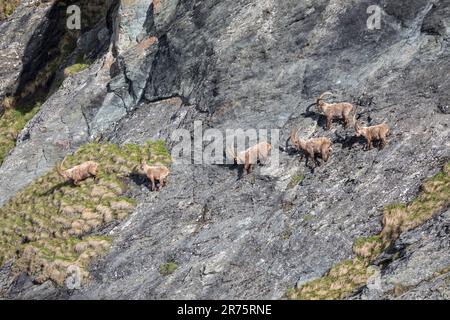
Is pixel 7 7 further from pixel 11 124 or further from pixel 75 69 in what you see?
pixel 75 69

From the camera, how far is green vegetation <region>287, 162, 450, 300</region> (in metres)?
24.1

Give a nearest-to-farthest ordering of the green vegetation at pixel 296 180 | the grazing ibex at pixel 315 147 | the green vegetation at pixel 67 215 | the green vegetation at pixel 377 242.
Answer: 1. the green vegetation at pixel 377 242
2. the green vegetation at pixel 296 180
3. the grazing ibex at pixel 315 147
4. the green vegetation at pixel 67 215

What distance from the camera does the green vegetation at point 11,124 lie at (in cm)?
4272

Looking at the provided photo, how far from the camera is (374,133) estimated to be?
28.9m

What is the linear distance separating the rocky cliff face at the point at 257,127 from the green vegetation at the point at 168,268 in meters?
0.19

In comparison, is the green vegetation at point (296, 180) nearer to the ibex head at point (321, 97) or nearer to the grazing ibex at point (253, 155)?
the grazing ibex at point (253, 155)

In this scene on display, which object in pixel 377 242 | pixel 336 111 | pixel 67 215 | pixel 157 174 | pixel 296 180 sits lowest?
pixel 377 242

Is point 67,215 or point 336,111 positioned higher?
point 67,215

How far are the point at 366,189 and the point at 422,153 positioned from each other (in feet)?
7.86

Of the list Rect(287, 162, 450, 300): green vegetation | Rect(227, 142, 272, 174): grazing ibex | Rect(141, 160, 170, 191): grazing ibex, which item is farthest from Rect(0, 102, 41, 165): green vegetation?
Rect(287, 162, 450, 300): green vegetation

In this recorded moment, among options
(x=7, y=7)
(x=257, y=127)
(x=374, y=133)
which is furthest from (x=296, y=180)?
(x=7, y=7)

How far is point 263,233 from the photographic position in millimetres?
27734

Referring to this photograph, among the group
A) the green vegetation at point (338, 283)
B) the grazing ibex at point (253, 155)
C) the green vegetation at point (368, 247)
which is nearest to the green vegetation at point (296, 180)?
the grazing ibex at point (253, 155)

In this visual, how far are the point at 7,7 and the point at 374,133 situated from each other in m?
30.9
